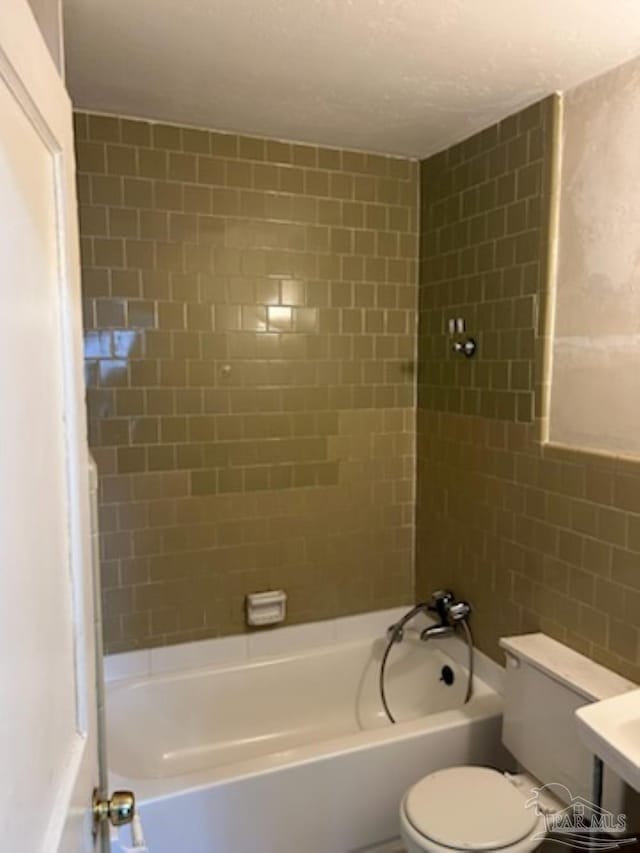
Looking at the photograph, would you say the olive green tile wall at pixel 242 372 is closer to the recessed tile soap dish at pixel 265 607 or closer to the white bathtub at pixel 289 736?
the recessed tile soap dish at pixel 265 607

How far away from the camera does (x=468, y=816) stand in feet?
5.53

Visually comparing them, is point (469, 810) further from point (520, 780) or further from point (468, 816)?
point (520, 780)

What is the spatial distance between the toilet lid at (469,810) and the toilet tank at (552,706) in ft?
0.48

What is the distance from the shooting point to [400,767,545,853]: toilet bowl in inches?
63.1

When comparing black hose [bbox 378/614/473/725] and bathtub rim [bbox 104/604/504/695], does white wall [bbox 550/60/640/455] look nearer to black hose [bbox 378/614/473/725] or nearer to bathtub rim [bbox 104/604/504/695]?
black hose [bbox 378/614/473/725]

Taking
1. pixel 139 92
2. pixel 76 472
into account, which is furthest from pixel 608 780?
pixel 139 92

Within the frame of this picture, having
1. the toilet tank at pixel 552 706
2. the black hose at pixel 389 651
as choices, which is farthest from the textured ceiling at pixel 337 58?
the black hose at pixel 389 651


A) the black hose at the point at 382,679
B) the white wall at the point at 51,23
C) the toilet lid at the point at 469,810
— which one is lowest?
the black hose at the point at 382,679

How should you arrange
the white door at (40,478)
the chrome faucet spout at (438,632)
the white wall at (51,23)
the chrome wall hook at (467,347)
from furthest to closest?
the chrome faucet spout at (438,632) → the chrome wall hook at (467,347) → the white wall at (51,23) → the white door at (40,478)

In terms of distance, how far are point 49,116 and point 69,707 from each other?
0.82 m

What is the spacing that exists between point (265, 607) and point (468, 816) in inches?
45.2

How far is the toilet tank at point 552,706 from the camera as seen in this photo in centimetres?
173

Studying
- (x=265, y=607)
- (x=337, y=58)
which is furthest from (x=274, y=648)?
(x=337, y=58)

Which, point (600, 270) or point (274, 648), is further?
point (274, 648)
